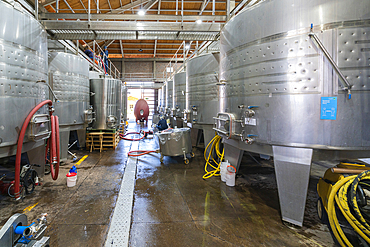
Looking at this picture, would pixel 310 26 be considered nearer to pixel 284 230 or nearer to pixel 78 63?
pixel 284 230

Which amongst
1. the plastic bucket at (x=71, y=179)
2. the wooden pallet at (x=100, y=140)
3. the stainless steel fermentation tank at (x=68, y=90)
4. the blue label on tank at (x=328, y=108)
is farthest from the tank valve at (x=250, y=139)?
the wooden pallet at (x=100, y=140)

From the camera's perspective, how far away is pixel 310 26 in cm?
263

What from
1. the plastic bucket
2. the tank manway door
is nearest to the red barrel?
the plastic bucket

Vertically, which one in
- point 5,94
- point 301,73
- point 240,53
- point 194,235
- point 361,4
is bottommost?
point 194,235

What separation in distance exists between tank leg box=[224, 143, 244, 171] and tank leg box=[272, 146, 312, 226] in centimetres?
110

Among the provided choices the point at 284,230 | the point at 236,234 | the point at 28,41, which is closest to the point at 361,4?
Answer: the point at 284,230

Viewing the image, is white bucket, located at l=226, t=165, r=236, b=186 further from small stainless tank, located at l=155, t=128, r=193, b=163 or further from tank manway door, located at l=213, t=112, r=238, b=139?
small stainless tank, located at l=155, t=128, r=193, b=163

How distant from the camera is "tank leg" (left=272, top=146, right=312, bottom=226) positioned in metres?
2.66

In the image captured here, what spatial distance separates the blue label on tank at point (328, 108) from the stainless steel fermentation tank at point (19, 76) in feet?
15.6

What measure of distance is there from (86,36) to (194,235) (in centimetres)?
609

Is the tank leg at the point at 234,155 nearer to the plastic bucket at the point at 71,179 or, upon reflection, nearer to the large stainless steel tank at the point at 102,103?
the plastic bucket at the point at 71,179

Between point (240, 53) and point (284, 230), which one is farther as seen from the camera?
point (240, 53)

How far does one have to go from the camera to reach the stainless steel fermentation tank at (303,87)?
2.48 metres

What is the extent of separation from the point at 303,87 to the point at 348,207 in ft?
5.25
